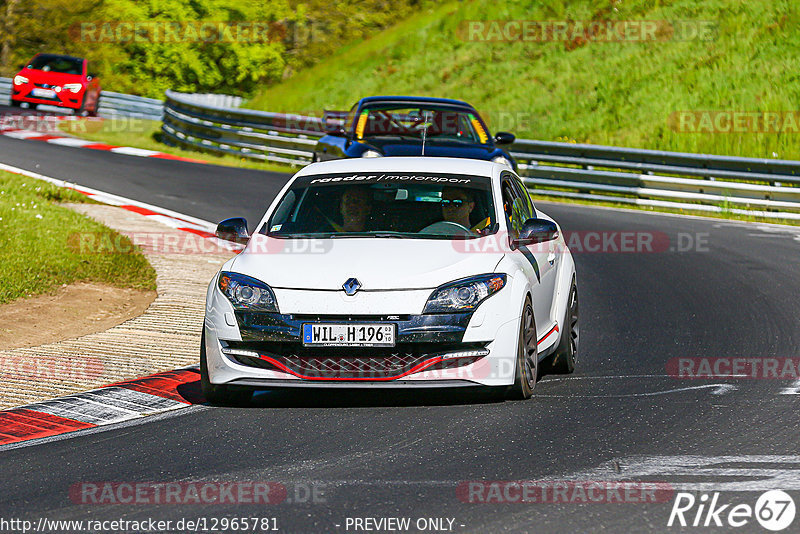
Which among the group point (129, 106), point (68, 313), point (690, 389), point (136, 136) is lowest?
point (136, 136)

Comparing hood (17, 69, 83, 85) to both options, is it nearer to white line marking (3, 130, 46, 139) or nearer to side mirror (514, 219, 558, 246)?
white line marking (3, 130, 46, 139)

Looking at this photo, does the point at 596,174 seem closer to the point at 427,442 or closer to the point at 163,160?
the point at 163,160

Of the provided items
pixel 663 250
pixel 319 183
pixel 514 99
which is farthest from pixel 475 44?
pixel 319 183

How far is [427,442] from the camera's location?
671 centimetres

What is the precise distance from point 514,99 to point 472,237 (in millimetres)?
26248

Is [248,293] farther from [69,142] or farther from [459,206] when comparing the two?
[69,142]

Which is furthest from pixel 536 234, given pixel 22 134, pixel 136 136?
pixel 136 136

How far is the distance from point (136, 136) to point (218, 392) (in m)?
25.6

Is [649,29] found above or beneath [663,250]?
above

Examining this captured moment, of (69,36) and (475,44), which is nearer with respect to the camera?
(475,44)

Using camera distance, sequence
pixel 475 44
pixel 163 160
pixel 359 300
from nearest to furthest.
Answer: pixel 359 300 → pixel 163 160 → pixel 475 44

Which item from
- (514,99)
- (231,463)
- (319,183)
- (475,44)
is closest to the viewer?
(231,463)

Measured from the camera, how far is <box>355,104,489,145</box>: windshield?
Answer: 1669 centimetres

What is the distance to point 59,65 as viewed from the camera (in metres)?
35.3
